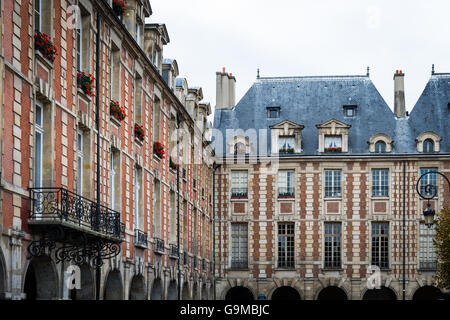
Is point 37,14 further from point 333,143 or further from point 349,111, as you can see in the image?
point 349,111

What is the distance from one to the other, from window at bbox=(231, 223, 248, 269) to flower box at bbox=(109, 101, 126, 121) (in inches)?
859

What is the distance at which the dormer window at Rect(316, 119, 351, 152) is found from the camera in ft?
135

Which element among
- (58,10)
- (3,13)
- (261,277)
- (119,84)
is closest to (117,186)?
(119,84)

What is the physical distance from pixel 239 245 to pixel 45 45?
91.2 feet

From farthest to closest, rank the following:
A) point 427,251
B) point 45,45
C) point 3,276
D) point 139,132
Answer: point 427,251 < point 139,132 < point 45,45 < point 3,276

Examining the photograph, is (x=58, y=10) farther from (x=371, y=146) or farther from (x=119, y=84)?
(x=371, y=146)

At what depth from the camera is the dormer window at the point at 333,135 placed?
135 feet

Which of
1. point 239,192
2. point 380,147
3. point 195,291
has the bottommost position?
point 195,291

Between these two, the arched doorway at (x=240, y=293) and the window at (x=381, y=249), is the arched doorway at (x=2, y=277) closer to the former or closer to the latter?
the arched doorway at (x=240, y=293)

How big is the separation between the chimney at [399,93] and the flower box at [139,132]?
22641 mm

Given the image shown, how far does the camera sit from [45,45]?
1461cm

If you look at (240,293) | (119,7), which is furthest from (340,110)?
(119,7)

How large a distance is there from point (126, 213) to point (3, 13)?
916cm

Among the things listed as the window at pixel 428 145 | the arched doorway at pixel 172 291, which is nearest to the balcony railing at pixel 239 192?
the window at pixel 428 145
